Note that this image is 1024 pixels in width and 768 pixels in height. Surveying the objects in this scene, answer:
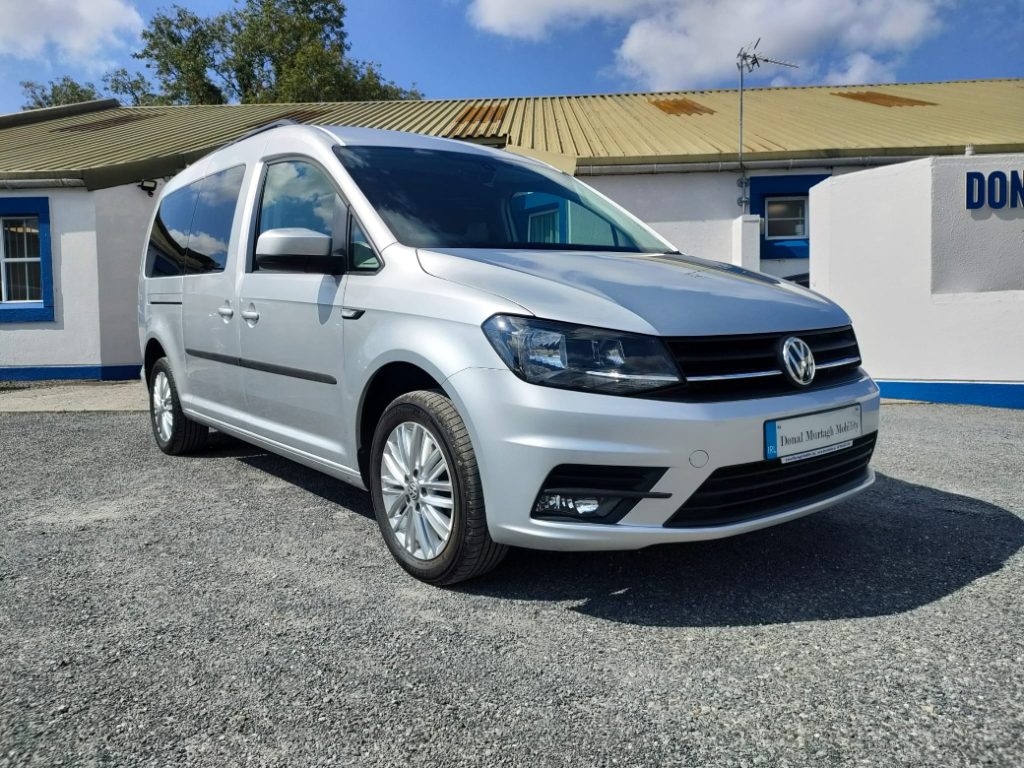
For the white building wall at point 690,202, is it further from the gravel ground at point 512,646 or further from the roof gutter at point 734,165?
the gravel ground at point 512,646

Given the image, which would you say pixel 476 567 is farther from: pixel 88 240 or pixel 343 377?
pixel 88 240

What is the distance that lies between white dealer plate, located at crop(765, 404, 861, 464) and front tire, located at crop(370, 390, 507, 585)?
39.4 inches

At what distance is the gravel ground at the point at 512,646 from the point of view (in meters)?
1.95

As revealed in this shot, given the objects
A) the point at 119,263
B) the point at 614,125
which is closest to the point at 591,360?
the point at 119,263

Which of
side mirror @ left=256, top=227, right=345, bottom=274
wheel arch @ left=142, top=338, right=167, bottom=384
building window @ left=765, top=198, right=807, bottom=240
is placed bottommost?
wheel arch @ left=142, top=338, right=167, bottom=384

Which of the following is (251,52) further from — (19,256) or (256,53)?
(19,256)

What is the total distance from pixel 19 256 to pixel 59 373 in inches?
73.2

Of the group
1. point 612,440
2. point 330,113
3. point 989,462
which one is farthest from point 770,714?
point 330,113

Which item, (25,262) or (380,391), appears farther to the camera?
(25,262)

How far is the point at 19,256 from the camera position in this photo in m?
11.6

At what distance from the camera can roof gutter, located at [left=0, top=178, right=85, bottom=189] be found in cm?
1109

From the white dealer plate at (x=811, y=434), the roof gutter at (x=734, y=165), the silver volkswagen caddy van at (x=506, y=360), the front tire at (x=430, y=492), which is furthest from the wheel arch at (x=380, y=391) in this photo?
the roof gutter at (x=734, y=165)

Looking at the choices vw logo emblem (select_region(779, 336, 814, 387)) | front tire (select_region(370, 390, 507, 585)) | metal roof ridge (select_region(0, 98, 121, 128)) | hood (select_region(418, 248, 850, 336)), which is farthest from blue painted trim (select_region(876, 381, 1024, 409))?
metal roof ridge (select_region(0, 98, 121, 128))

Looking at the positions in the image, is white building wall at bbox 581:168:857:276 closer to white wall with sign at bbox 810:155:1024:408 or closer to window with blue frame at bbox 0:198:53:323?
white wall with sign at bbox 810:155:1024:408
